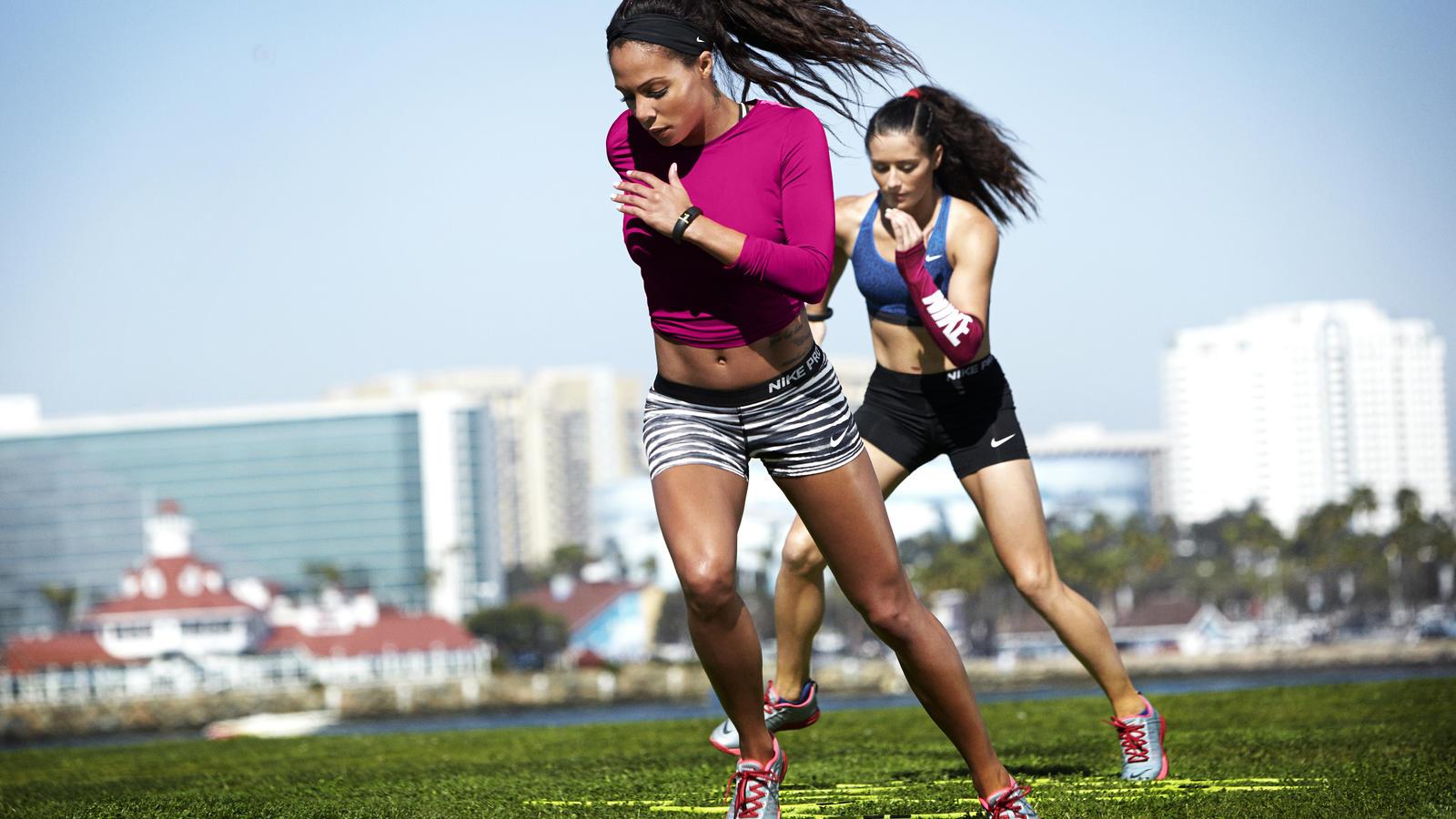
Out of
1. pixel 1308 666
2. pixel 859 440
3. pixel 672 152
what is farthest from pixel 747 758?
pixel 1308 666

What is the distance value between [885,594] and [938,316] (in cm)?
135

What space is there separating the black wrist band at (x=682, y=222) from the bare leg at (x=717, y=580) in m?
0.66

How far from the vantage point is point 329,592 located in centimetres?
12838

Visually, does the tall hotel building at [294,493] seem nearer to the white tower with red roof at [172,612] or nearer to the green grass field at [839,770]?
the white tower with red roof at [172,612]

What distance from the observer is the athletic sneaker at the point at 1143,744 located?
5656mm

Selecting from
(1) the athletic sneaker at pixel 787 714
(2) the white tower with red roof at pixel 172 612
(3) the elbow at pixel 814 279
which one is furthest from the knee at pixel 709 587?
(2) the white tower with red roof at pixel 172 612

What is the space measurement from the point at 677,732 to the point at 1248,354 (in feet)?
610

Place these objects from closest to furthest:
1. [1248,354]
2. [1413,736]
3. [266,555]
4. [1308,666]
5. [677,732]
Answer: [1413,736] → [677,732] → [1308,666] → [266,555] → [1248,354]

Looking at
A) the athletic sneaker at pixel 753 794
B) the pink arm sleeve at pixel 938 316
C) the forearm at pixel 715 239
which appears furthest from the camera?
Answer: the pink arm sleeve at pixel 938 316

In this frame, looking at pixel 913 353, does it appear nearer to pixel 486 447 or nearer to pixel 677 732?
pixel 677 732

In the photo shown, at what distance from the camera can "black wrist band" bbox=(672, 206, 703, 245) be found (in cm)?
379

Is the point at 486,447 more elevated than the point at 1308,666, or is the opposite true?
the point at 486,447

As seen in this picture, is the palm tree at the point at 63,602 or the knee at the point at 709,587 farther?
the palm tree at the point at 63,602

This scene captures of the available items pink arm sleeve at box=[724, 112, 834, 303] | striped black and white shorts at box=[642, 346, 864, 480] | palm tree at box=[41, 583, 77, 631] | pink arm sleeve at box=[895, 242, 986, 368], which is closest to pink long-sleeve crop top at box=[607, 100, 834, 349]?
pink arm sleeve at box=[724, 112, 834, 303]
